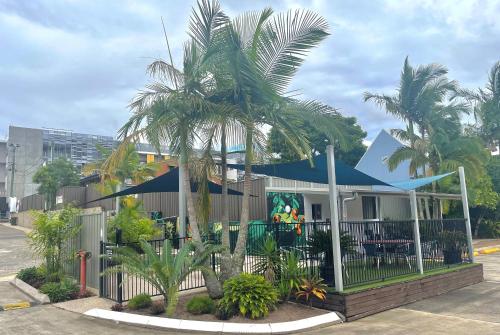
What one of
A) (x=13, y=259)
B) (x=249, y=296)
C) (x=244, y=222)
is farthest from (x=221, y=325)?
(x=13, y=259)

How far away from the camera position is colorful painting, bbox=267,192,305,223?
2192 cm

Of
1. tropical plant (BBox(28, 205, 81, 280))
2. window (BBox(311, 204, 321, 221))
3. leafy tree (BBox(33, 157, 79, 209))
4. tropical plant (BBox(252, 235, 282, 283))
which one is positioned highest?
leafy tree (BBox(33, 157, 79, 209))

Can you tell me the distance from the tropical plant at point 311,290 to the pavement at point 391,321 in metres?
0.81

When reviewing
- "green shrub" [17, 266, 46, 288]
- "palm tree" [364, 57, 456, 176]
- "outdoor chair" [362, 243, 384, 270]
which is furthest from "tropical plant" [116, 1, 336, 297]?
"palm tree" [364, 57, 456, 176]

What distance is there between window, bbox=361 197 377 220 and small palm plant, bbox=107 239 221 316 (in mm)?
18590

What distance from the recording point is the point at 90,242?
10.4 meters

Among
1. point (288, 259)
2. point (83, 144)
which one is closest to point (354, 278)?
point (288, 259)

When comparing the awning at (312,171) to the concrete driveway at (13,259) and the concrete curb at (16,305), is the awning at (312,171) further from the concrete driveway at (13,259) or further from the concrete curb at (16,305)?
the concrete driveway at (13,259)

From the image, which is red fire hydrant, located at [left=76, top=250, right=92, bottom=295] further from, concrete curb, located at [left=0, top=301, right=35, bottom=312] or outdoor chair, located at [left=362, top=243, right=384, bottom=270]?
outdoor chair, located at [left=362, top=243, right=384, bottom=270]

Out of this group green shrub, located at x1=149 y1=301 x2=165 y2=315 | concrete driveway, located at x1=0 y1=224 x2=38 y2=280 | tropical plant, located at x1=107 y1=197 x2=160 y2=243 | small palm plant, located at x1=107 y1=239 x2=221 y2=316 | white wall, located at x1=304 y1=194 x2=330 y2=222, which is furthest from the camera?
white wall, located at x1=304 y1=194 x2=330 y2=222

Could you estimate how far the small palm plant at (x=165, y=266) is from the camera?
7754 mm

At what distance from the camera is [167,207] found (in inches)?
961

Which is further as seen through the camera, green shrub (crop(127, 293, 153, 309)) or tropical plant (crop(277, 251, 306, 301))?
tropical plant (crop(277, 251, 306, 301))

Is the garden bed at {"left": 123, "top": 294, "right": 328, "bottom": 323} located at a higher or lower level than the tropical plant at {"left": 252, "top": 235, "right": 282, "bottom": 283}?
lower
